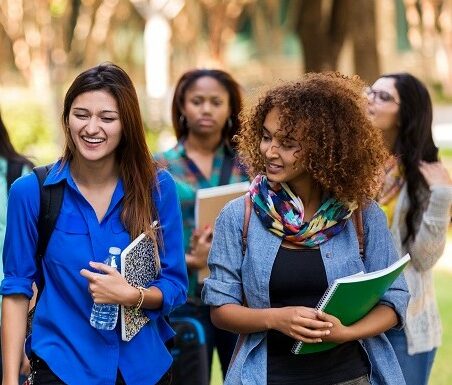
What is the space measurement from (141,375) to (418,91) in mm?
2230

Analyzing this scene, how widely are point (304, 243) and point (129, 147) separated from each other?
70cm

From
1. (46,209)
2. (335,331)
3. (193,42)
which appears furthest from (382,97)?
(193,42)

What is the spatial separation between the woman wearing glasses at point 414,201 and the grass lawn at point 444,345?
117 inches

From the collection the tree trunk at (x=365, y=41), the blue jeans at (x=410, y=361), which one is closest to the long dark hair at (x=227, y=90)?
the blue jeans at (x=410, y=361)

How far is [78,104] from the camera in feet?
13.0

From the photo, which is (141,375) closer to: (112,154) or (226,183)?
(112,154)

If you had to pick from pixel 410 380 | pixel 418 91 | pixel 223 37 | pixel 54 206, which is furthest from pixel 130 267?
pixel 223 37

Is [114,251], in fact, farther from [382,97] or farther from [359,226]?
[382,97]

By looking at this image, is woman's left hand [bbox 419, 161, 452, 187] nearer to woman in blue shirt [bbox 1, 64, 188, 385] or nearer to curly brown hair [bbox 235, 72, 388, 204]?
curly brown hair [bbox 235, 72, 388, 204]

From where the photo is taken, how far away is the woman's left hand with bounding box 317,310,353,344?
3.69 metres

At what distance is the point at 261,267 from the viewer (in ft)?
12.5

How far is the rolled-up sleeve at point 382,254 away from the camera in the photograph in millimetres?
3926

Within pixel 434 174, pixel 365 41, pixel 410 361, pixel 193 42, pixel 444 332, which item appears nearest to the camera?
pixel 410 361

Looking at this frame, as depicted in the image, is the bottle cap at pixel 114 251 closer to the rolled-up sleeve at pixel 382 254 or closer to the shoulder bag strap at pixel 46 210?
the shoulder bag strap at pixel 46 210
